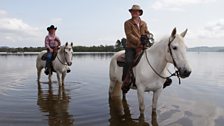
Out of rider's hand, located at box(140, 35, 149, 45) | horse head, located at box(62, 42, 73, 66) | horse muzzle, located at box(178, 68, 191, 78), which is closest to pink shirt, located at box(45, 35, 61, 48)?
horse head, located at box(62, 42, 73, 66)

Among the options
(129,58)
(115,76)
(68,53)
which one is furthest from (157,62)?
(68,53)

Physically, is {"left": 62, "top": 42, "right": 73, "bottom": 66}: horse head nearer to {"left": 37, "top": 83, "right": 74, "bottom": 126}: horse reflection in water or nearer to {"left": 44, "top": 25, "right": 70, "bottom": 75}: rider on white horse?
{"left": 37, "top": 83, "right": 74, "bottom": 126}: horse reflection in water

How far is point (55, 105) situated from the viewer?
332 inches

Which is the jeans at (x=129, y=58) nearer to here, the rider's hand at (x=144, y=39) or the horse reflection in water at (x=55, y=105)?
the rider's hand at (x=144, y=39)

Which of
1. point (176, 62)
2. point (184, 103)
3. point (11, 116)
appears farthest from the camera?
point (184, 103)

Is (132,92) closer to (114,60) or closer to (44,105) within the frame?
(114,60)

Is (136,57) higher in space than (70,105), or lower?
higher

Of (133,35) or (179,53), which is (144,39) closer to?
(133,35)

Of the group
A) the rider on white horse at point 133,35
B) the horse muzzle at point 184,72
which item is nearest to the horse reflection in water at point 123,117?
the rider on white horse at point 133,35

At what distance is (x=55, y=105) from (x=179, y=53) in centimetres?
448

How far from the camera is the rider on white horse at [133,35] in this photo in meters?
7.08

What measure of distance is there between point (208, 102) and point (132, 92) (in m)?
3.02

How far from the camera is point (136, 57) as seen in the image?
285 inches

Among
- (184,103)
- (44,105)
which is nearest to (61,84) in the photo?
(44,105)
